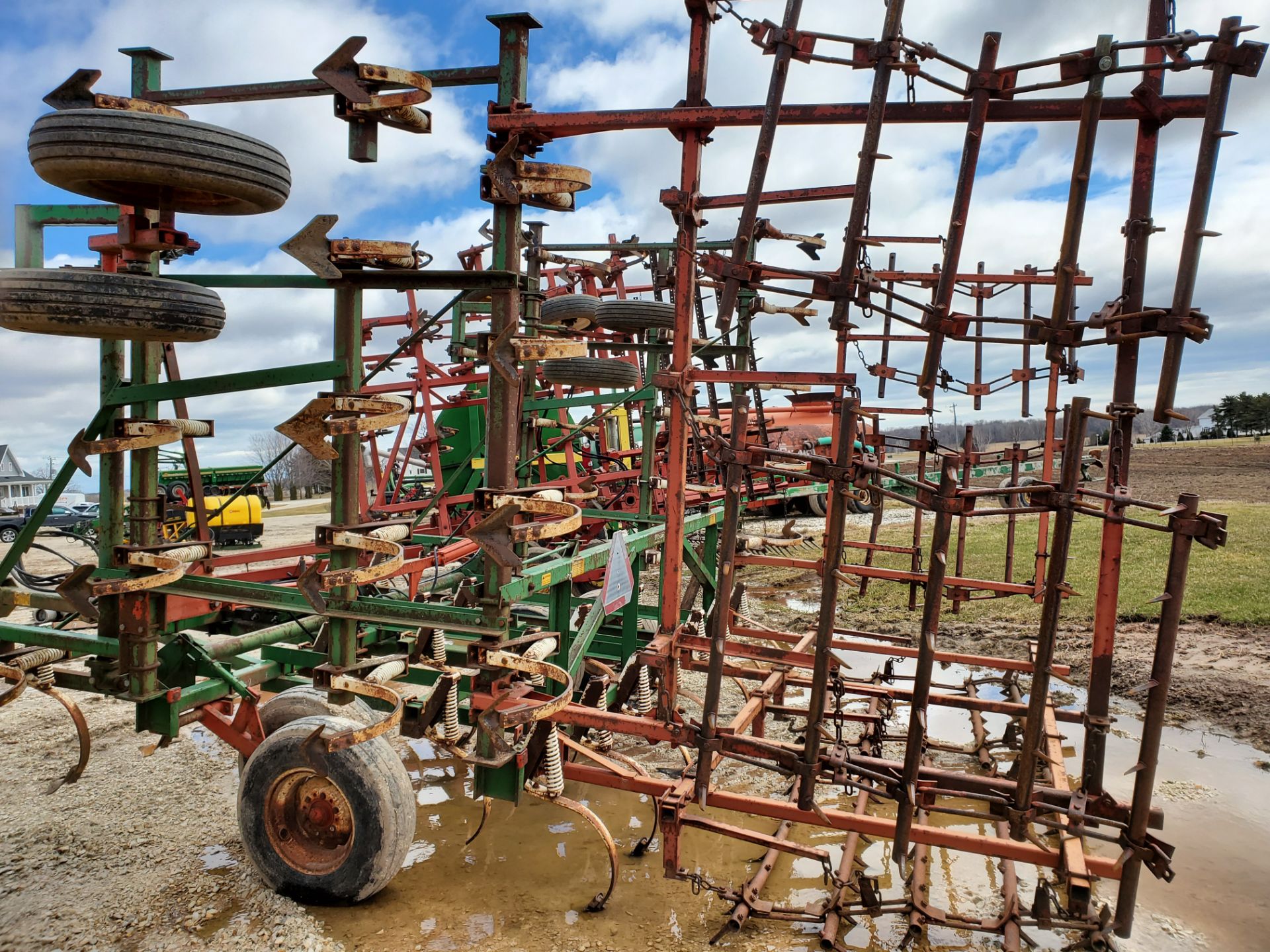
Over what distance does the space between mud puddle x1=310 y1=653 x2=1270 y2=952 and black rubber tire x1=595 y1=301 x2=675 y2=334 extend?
3.91 meters

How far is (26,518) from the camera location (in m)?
22.4

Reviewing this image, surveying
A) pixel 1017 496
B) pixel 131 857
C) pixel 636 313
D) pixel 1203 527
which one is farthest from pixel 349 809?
pixel 1017 496

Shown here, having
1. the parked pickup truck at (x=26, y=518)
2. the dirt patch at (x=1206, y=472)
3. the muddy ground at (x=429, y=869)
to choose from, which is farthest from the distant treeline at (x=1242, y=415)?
the parked pickup truck at (x=26, y=518)

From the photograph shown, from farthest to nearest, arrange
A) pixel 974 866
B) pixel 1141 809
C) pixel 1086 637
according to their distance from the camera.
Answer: pixel 1086 637, pixel 974 866, pixel 1141 809

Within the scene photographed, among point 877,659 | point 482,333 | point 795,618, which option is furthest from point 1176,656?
point 482,333

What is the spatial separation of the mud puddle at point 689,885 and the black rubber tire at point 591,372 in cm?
398

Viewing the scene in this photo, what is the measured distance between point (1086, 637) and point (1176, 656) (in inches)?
37.5

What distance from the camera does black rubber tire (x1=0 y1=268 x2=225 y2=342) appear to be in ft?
10.8

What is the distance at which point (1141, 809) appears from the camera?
10.5ft

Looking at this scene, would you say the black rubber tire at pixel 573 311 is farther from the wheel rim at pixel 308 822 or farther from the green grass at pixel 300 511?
the green grass at pixel 300 511

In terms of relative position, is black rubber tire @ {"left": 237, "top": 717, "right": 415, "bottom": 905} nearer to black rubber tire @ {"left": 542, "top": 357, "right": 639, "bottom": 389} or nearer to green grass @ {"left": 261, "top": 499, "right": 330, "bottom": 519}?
black rubber tire @ {"left": 542, "top": 357, "right": 639, "bottom": 389}

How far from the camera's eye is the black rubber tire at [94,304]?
10.8 feet

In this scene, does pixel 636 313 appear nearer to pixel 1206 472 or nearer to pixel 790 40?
pixel 790 40

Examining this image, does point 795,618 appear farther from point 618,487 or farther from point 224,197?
point 224,197
